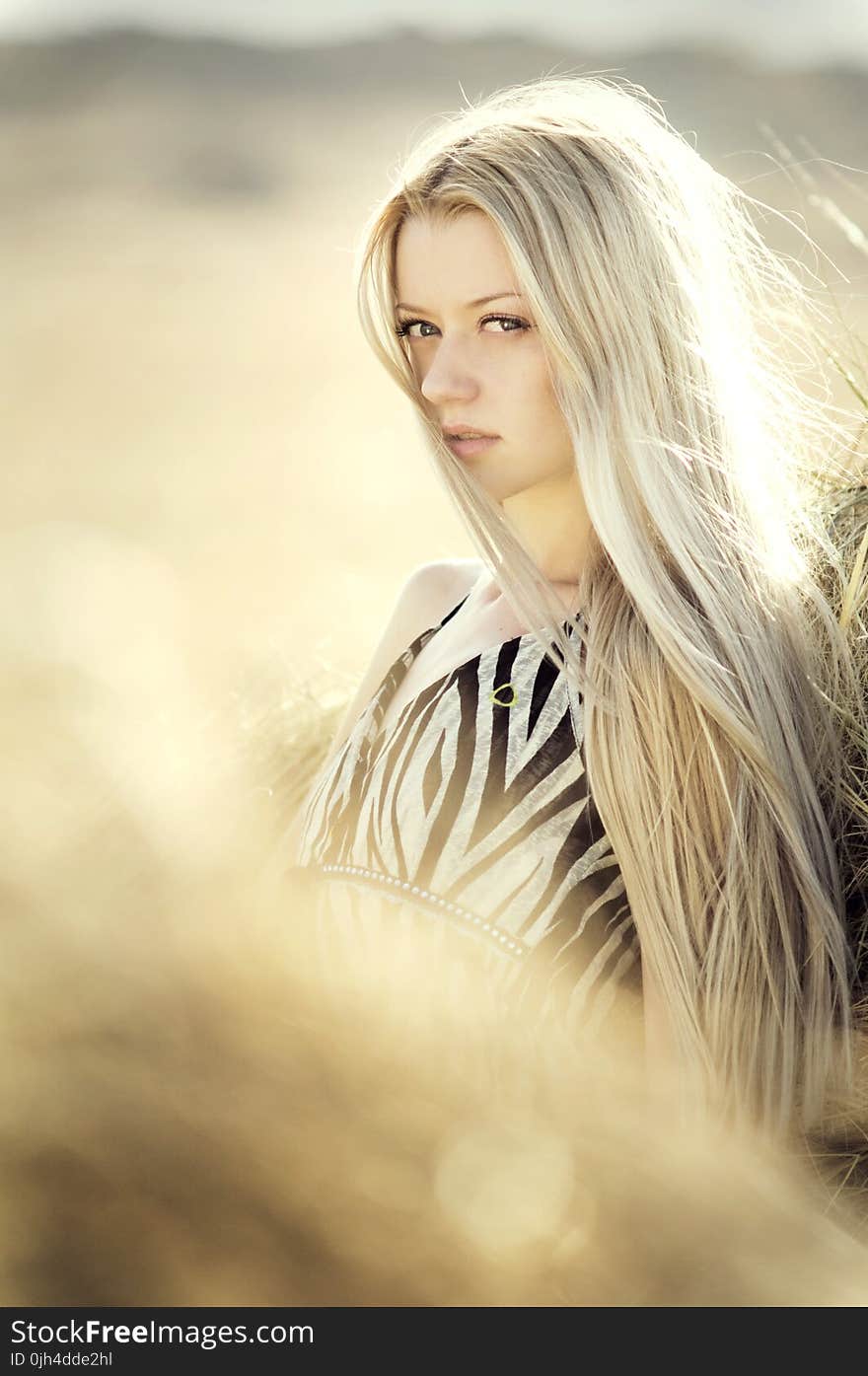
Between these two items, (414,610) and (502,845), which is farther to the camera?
(414,610)

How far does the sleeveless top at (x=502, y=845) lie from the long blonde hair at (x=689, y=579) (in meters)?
0.07

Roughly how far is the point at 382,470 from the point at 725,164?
166 inches

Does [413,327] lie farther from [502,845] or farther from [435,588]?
[502,845]

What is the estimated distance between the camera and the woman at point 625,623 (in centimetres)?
133

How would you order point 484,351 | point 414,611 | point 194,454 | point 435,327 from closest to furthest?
point 484,351
point 435,327
point 414,611
point 194,454

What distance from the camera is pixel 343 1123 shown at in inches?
8.5

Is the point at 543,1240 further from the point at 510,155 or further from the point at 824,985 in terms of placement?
the point at 510,155

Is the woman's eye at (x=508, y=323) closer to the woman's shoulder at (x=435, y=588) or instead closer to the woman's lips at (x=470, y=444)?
the woman's lips at (x=470, y=444)

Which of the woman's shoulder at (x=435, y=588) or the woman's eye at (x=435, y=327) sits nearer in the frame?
the woman's eye at (x=435, y=327)

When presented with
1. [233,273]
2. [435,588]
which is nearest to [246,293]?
[233,273]

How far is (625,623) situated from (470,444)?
0.35 metres

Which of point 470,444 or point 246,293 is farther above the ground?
point 246,293

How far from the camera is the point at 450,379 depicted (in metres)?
Result: 1.52

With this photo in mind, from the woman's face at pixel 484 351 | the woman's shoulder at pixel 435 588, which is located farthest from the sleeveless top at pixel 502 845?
the woman's shoulder at pixel 435 588
